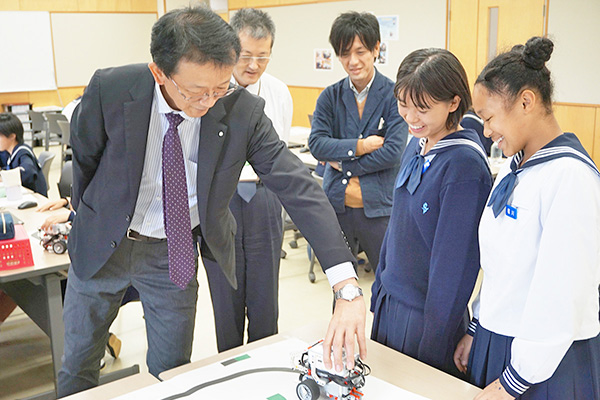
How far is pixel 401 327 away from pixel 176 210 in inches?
29.6

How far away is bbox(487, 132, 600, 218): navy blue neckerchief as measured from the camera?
1.30 m

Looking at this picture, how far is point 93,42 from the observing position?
10727 millimetres

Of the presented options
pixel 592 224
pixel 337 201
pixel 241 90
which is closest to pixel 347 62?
pixel 337 201

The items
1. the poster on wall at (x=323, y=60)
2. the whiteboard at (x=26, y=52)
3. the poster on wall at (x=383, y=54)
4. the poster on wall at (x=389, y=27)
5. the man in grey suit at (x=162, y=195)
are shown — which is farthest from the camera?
the whiteboard at (x=26, y=52)

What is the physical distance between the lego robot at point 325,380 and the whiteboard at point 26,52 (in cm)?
1033

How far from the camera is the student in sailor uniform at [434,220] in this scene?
1538 mm

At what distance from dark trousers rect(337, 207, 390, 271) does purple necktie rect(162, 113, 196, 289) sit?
1.18m

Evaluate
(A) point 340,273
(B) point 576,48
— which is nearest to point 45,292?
(A) point 340,273

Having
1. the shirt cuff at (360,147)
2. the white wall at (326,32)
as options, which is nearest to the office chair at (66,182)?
the shirt cuff at (360,147)

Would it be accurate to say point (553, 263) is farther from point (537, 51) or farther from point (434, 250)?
point (537, 51)

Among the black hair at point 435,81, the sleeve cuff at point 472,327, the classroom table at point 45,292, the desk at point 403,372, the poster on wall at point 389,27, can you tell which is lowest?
the classroom table at point 45,292

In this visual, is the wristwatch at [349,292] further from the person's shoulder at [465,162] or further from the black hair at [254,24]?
the black hair at [254,24]

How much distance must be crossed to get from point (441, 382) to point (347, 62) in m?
1.67

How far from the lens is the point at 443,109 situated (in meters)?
1.64
